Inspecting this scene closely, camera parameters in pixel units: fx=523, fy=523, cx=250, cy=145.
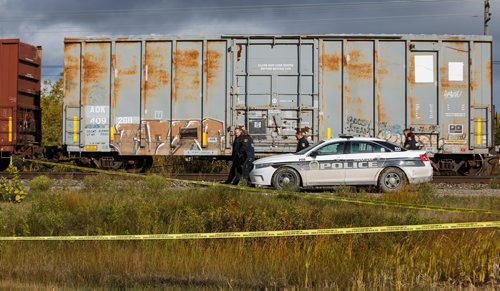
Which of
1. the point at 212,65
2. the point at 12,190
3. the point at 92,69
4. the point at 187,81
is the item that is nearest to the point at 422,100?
the point at 212,65

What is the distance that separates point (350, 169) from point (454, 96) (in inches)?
205

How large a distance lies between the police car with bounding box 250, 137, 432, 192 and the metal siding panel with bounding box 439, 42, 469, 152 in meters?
3.35

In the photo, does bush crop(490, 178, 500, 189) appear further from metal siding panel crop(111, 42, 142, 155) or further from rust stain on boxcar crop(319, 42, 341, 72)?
metal siding panel crop(111, 42, 142, 155)

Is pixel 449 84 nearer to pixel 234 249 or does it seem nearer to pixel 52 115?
pixel 234 249

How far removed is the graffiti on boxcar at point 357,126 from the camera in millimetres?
15570

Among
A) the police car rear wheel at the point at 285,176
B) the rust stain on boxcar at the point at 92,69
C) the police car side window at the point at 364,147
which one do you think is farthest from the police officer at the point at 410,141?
the rust stain on boxcar at the point at 92,69

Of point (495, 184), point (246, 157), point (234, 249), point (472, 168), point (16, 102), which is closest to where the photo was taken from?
point (234, 249)

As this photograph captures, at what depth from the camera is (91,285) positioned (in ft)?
19.0

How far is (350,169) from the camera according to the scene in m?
12.7

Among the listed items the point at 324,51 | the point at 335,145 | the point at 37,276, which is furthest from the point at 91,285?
the point at 324,51

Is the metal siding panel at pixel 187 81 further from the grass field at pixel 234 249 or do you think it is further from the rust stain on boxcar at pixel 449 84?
the rust stain on boxcar at pixel 449 84

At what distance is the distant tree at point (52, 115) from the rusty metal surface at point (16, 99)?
825cm

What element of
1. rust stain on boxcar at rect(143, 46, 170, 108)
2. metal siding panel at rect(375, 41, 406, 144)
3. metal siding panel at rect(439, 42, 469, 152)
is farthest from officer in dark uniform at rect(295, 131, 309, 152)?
rust stain on boxcar at rect(143, 46, 170, 108)

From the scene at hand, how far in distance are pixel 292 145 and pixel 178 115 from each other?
3.56 m
